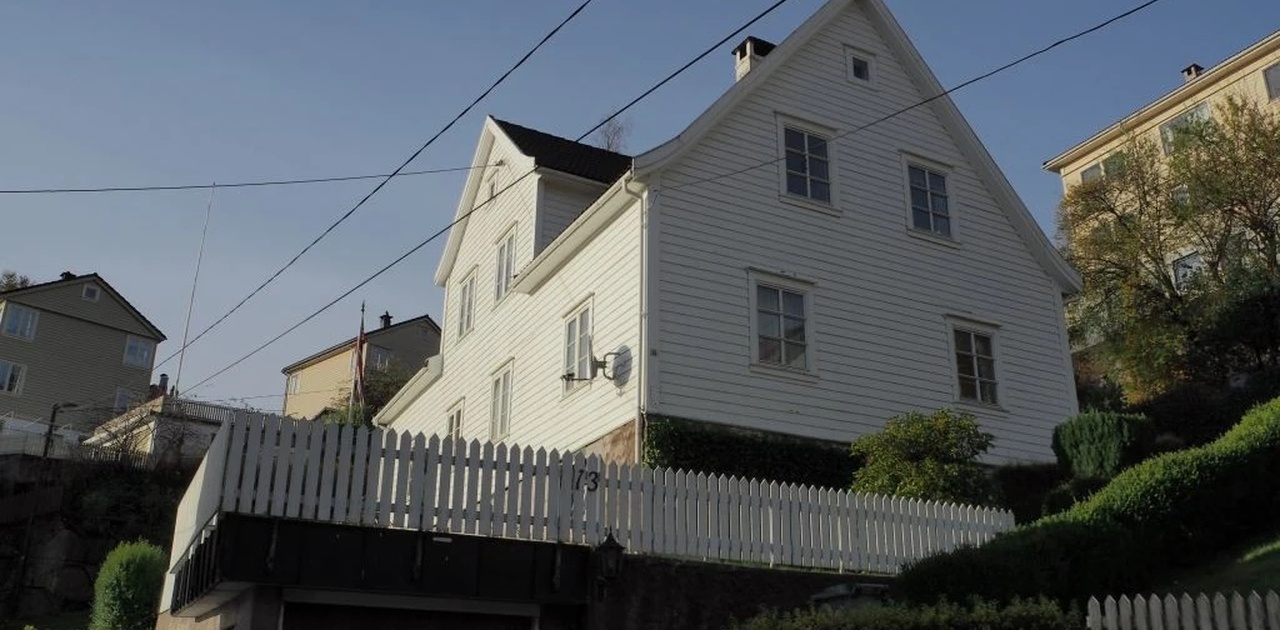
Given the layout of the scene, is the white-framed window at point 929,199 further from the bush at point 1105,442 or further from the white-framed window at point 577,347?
the white-framed window at point 577,347

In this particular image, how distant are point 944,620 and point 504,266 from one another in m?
16.7

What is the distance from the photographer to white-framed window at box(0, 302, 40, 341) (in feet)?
162

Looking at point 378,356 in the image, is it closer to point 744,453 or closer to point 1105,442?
point 744,453

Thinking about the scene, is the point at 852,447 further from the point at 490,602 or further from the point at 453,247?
the point at 453,247

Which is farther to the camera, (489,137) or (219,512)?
(489,137)

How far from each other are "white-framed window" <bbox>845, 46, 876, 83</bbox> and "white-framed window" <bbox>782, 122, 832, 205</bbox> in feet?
5.22

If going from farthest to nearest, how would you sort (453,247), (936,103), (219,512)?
1. (453,247)
2. (936,103)
3. (219,512)

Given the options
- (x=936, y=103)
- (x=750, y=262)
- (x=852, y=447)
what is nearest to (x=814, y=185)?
(x=750, y=262)

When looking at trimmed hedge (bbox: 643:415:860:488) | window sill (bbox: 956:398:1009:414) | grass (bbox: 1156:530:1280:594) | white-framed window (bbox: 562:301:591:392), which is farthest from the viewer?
window sill (bbox: 956:398:1009:414)

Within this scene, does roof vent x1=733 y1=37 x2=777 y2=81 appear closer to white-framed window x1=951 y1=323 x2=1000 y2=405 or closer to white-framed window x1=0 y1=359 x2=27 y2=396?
white-framed window x1=951 y1=323 x2=1000 y2=405

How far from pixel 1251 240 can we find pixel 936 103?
14.3 m

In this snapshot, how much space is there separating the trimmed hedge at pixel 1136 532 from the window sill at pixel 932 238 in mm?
7380

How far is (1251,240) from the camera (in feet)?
101

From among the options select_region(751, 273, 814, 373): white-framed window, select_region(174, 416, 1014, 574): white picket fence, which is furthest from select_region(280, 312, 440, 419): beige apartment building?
select_region(174, 416, 1014, 574): white picket fence
